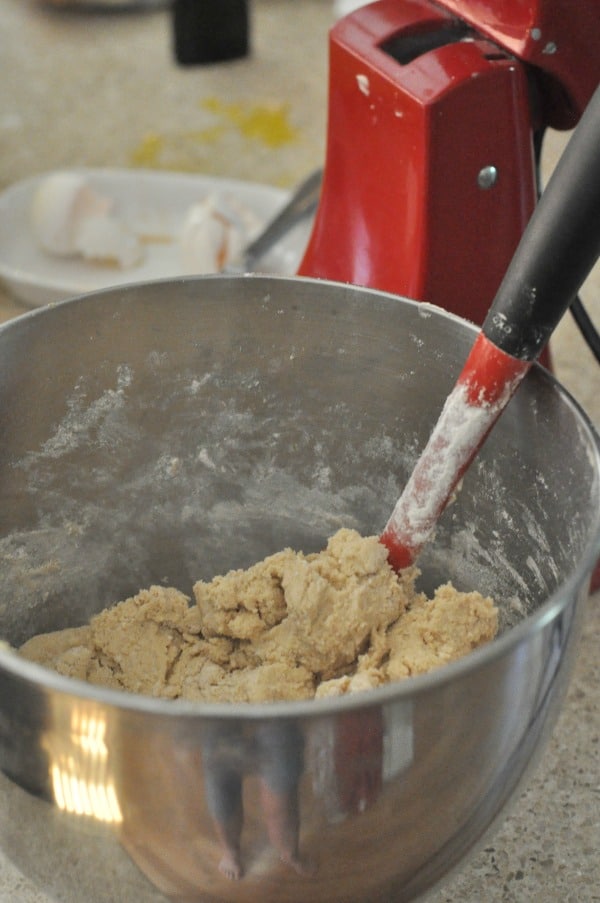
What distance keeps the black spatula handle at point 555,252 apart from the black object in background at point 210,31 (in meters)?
1.09

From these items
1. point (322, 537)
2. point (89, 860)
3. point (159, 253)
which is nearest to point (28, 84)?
point (159, 253)

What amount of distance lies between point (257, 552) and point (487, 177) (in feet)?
0.81

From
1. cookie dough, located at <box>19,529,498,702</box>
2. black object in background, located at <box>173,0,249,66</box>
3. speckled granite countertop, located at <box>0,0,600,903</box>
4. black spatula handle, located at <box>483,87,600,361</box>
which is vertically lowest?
speckled granite countertop, located at <box>0,0,600,903</box>

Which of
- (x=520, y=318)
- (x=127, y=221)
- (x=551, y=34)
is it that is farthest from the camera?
(x=127, y=221)

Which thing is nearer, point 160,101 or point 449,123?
point 449,123

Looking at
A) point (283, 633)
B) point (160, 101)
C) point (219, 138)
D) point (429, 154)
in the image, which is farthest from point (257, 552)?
point (160, 101)

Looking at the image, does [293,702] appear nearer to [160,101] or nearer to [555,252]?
[555,252]

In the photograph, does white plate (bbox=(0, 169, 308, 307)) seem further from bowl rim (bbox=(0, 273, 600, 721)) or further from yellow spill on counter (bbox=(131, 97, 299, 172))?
bowl rim (bbox=(0, 273, 600, 721))

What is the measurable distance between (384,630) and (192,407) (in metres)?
0.17

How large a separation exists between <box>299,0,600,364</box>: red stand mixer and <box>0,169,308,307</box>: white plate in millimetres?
438

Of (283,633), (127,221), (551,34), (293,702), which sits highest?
(551,34)

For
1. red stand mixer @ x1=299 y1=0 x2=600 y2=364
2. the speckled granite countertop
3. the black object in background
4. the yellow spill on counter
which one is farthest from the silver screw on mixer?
the black object in background

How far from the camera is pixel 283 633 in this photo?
527mm

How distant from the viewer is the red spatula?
406 millimetres
